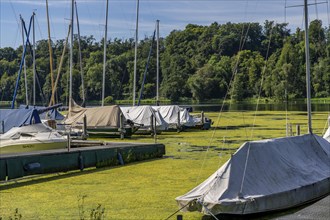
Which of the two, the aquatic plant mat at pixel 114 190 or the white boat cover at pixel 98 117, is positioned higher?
the white boat cover at pixel 98 117

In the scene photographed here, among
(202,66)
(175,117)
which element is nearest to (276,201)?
(175,117)

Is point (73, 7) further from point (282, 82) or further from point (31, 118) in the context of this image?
point (282, 82)

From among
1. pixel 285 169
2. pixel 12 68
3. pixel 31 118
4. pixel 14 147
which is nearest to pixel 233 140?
pixel 31 118

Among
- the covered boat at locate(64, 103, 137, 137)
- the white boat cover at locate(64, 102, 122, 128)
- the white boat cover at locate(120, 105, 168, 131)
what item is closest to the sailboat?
the covered boat at locate(64, 103, 137, 137)

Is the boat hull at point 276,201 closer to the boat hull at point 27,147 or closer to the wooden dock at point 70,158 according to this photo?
the wooden dock at point 70,158

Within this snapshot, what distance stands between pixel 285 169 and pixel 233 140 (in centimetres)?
1648

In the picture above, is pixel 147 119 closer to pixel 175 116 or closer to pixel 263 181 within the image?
pixel 175 116

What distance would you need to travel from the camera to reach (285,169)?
13.9 metres

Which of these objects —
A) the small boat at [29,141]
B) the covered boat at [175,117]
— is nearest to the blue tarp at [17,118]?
the small boat at [29,141]

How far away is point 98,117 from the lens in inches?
1391

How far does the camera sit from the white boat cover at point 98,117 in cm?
3453

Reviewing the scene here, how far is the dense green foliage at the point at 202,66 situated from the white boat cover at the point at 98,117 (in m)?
66.7

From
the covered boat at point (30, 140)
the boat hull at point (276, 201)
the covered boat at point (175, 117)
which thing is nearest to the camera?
the boat hull at point (276, 201)

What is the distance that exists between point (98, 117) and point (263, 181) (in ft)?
77.3
